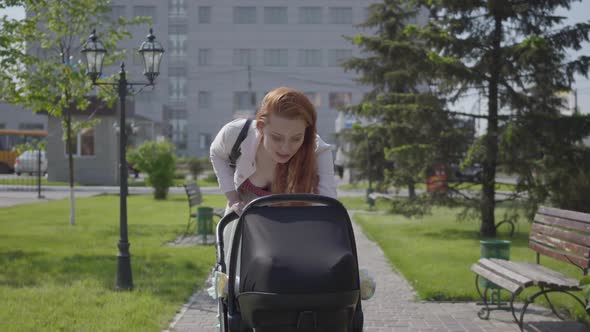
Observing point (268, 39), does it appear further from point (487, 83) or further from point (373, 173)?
point (487, 83)

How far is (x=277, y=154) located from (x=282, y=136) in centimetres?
15

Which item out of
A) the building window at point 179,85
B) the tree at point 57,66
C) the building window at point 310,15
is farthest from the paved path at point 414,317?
the building window at point 179,85

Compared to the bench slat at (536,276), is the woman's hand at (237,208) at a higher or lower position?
higher

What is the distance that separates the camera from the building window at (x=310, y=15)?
66500mm

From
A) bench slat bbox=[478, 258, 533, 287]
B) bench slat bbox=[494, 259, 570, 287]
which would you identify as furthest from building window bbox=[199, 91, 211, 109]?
bench slat bbox=[494, 259, 570, 287]

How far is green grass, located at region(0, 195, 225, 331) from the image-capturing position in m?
6.88

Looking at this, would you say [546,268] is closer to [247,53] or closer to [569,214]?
[569,214]

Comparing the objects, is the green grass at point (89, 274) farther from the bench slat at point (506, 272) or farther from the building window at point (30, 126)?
the building window at point (30, 126)

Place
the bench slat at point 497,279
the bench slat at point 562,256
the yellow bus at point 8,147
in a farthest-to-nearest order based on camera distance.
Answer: the yellow bus at point 8,147 < the bench slat at point 562,256 < the bench slat at point 497,279

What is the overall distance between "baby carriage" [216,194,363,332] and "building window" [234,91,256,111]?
63.6 meters

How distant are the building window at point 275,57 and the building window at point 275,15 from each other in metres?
2.61

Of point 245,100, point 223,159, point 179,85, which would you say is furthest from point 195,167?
point 223,159

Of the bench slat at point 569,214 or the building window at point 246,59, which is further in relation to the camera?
the building window at point 246,59

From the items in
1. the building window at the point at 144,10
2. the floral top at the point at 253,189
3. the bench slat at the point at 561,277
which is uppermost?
the building window at the point at 144,10
